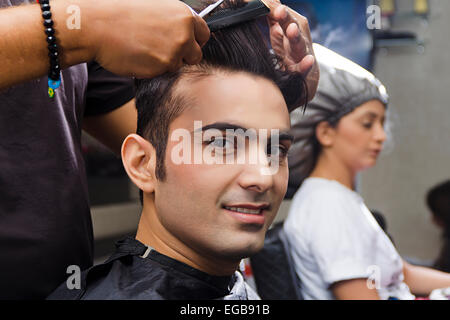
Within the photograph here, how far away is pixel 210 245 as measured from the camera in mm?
896

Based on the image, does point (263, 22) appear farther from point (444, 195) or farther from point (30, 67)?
point (444, 195)

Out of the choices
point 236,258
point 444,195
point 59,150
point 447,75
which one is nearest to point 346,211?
point 236,258

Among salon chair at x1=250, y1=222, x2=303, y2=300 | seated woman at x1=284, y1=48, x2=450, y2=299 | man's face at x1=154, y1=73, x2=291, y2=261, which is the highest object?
man's face at x1=154, y1=73, x2=291, y2=261

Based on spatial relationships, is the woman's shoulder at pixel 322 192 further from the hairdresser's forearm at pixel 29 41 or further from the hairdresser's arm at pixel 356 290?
the hairdresser's forearm at pixel 29 41

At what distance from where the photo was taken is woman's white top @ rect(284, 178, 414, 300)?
145 cm

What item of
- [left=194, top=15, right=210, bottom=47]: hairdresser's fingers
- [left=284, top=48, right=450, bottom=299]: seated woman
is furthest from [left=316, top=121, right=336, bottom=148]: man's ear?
[left=194, top=15, right=210, bottom=47]: hairdresser's fingers

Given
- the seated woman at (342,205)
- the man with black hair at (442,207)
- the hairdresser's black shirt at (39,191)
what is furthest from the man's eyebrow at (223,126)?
the man with black hair at (442,207)

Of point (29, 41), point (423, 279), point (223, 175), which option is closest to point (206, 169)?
point (223, 175)

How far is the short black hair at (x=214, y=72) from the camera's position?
3.08ft

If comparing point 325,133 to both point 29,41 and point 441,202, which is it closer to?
point 29,41

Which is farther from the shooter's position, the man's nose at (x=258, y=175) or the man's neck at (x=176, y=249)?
the man's neck at (x=176, y=249)

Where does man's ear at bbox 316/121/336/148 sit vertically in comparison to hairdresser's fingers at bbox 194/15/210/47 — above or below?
below

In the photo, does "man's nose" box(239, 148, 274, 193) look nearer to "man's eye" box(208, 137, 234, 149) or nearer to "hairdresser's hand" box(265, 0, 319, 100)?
"man's eye" box(208, 137, 234, 149)

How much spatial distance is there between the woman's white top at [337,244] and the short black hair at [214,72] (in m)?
0.65
